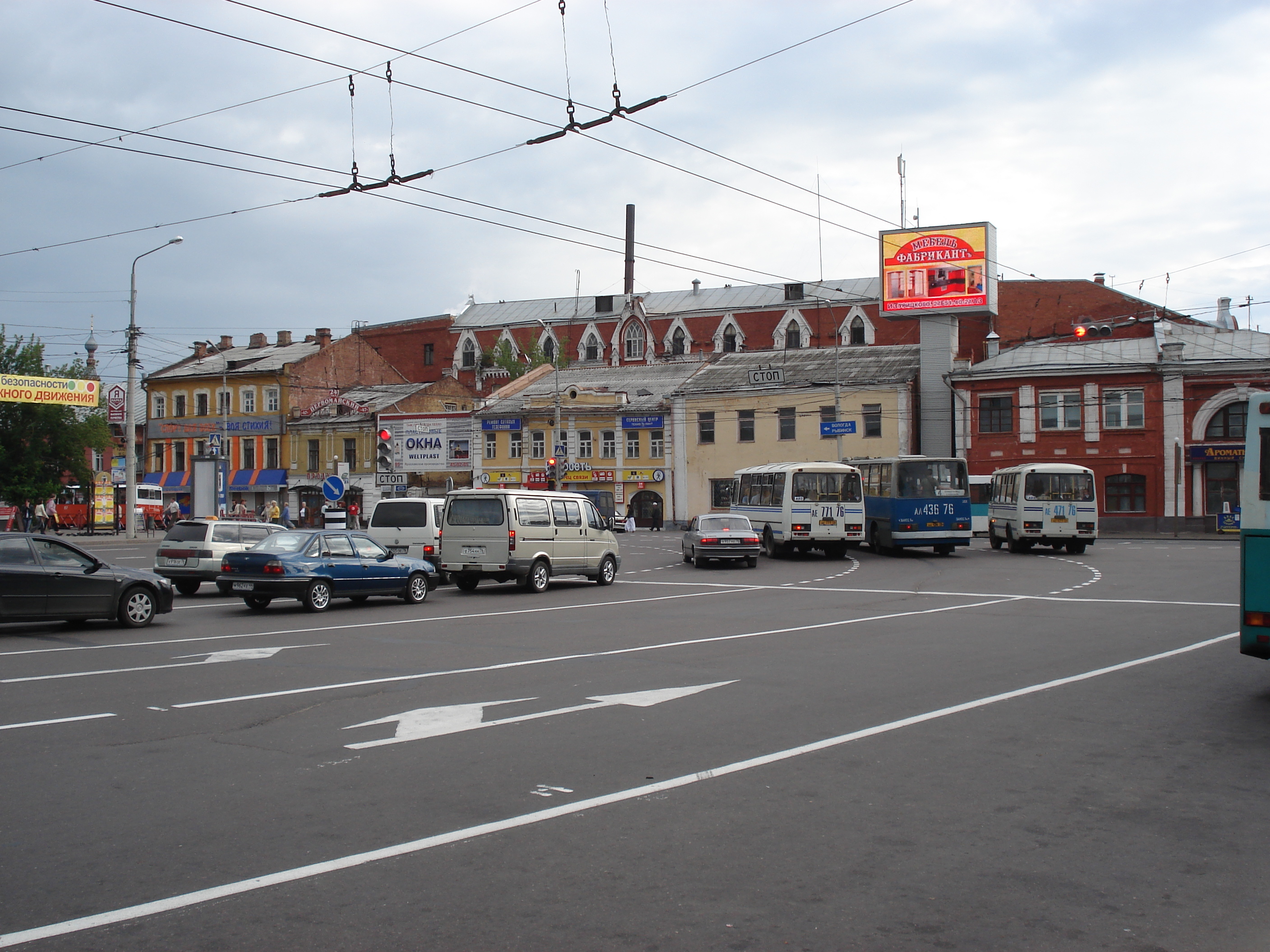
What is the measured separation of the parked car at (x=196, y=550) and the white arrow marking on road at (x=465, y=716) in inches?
544

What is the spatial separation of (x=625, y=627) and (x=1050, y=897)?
11.1 meters

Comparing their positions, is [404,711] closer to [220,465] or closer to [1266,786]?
[1266,786]

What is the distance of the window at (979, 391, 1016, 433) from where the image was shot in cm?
5516

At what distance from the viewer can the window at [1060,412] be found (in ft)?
176

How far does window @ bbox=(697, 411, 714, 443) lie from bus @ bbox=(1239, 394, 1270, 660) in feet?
170

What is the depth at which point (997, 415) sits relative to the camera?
55.6 metres

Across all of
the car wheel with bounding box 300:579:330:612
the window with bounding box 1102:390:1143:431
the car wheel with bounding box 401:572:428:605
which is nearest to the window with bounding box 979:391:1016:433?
the window with bounding box 1102:390:1143:431

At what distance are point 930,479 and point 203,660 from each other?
84.8 ft

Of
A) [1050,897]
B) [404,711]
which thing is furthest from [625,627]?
[1050,897]

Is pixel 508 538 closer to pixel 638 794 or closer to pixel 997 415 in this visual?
pixel 638 794

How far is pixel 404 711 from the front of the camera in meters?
9.30

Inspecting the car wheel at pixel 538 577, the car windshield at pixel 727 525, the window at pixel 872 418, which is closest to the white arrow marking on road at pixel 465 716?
the car wheel at pixel 538 577

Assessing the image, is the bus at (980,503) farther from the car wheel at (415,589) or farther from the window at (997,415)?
the car wheel at (415,589)

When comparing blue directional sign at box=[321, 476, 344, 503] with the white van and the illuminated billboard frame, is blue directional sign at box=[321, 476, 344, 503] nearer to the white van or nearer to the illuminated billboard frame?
the white van
